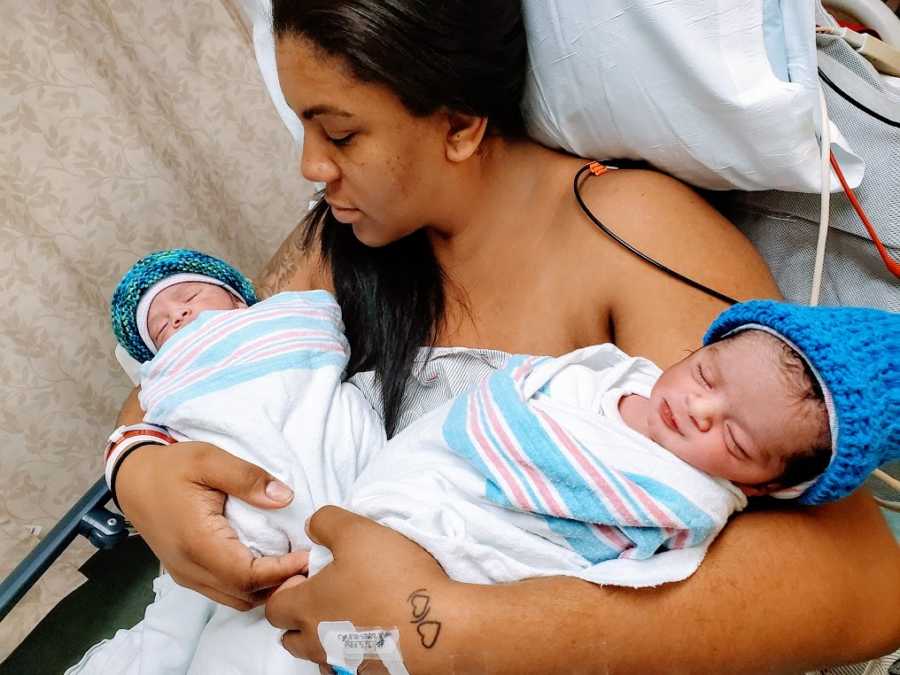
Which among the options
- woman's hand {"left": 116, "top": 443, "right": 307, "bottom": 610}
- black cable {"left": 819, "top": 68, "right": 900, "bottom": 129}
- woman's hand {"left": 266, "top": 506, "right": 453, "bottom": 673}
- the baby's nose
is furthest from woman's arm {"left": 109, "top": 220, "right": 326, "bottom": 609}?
black cable {"left": 819, "top": 68, "right": 900, "bottom": 129}

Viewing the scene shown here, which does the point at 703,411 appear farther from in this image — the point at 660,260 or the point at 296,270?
Answer: the point at 296,270

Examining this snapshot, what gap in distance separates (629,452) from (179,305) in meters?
0.90

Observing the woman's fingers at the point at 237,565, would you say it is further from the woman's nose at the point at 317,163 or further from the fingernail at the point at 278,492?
the woman's nose at the point at 317,163

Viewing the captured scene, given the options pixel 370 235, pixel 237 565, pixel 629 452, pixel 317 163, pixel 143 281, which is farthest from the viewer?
pixel 143 281

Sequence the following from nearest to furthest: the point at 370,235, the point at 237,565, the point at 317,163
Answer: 1. the point at 237,565
2. the point at 317,163
3. the point at 370,235

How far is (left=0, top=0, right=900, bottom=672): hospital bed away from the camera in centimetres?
97

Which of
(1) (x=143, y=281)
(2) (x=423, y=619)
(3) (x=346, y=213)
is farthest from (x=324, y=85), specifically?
(2) (x=423, y=619)

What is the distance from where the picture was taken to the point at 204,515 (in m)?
0.95

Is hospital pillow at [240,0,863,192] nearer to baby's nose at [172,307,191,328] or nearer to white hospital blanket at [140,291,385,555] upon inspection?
white hospital blanket at [140,291,385,555]

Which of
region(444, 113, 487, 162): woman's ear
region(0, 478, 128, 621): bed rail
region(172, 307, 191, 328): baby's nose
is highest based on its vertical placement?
region(444, 113, 487, 162): woman's ear

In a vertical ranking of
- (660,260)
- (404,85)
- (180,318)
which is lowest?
(660,260)

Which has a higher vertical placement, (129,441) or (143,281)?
(143,281)

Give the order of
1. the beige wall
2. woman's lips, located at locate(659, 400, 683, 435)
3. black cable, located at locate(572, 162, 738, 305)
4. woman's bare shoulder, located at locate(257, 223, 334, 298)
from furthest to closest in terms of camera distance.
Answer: the beige wall
woman's bare shoulder, located at locate(257, 223, 334, 298)
black cable, located at locate(572, 162, 738, 305)
woman's lips, located at locate(659, 400, 683, 435)

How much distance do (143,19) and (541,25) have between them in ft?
3.67
